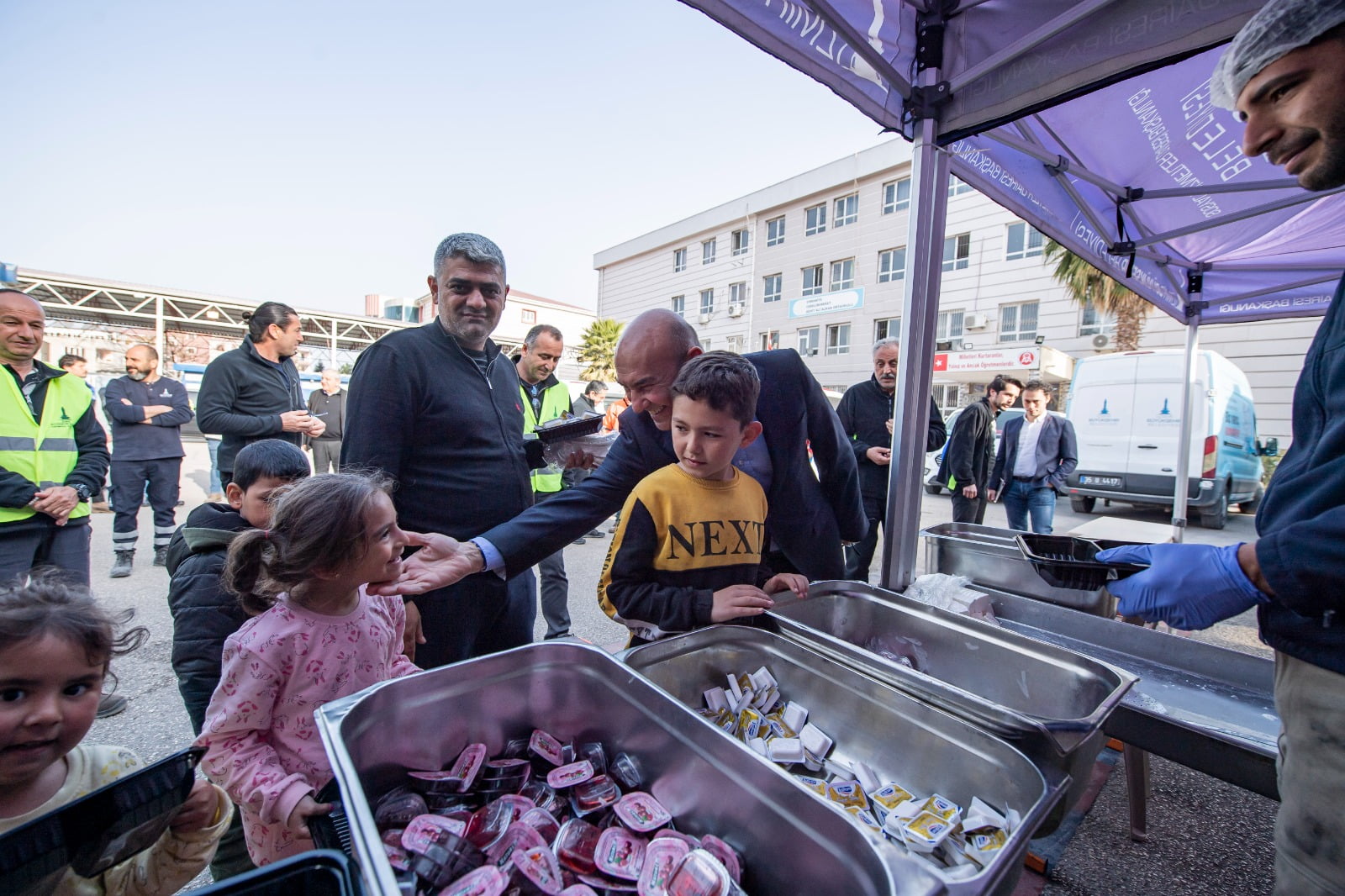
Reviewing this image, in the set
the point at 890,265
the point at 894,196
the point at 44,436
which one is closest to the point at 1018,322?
the point at 890,265

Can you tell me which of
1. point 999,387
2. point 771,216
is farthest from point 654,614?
point 771,216

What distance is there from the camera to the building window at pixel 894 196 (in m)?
20.2

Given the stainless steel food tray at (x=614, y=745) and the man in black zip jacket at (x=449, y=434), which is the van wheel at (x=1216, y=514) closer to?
the man in black zip jacket at (x=449, y=434)

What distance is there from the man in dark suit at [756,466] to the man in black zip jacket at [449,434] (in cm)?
27

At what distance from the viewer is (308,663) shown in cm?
110

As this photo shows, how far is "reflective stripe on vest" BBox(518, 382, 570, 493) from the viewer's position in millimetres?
3926

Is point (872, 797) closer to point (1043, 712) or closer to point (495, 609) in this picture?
point (1043, 712)

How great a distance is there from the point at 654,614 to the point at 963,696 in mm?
661

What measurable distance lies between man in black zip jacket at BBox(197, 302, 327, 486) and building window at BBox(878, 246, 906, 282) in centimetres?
2036

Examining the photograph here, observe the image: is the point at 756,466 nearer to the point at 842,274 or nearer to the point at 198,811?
the point at 198,811

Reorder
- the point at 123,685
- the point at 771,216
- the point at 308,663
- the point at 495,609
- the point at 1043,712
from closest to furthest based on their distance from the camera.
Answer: the point at 308,663, the point at 1043,712, the point at 495,609, the point at 123,685, the point at 771,216

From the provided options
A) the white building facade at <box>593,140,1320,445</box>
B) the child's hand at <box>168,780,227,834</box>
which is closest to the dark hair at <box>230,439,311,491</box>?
the child's hand at <box>168,780,227,834</box>

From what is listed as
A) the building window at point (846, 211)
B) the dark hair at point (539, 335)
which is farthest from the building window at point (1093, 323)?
the dark hair at point (539, 335)

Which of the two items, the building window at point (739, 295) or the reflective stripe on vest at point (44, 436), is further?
the building window at point (739, 295)
